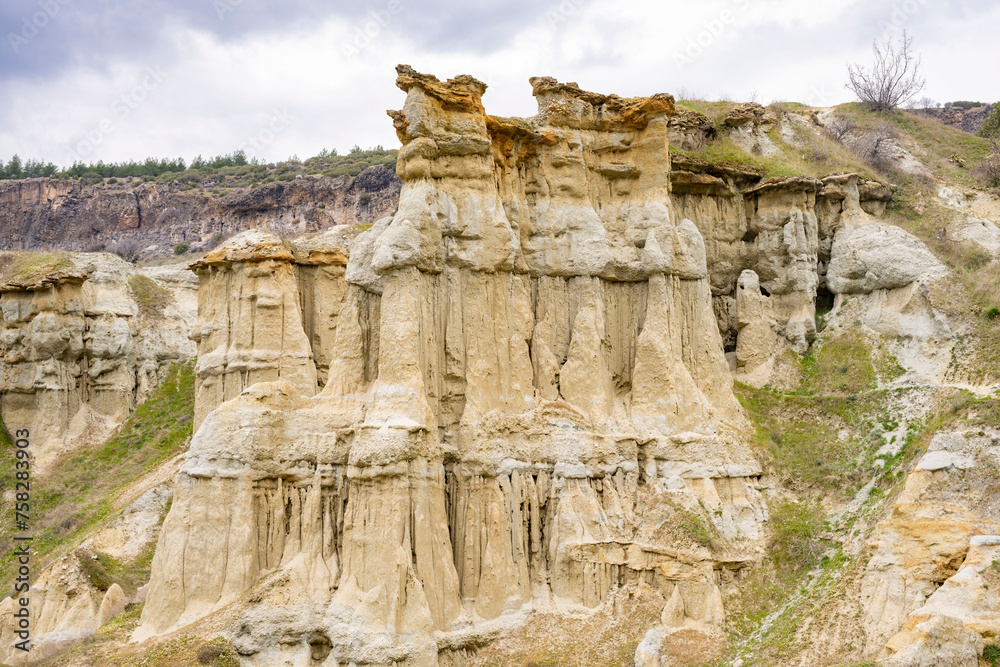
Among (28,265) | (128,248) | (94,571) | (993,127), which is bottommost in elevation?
(94,571)

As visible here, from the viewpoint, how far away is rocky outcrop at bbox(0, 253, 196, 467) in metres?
43.7

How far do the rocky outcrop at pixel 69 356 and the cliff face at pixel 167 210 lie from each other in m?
34.7

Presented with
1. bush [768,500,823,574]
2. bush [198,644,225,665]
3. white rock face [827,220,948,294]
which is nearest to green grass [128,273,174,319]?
bush [198,644,225,665]

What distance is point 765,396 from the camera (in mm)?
31203

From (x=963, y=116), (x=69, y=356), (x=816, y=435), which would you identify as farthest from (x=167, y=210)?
(x=963, y=116)

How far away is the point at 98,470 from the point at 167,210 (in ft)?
176

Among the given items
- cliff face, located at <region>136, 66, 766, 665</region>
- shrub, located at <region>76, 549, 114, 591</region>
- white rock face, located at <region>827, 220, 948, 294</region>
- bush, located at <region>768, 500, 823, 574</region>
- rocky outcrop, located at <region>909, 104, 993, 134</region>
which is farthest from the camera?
rocky outcrop, located at <region>909, 104, 993, 134</region>

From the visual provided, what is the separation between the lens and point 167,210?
290 feet

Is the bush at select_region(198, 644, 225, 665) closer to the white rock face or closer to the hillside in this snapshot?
the hillside

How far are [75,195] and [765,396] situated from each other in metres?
83.9

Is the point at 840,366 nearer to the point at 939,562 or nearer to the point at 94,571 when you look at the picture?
the point at 939,562

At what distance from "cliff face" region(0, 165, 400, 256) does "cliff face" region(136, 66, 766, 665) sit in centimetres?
5452

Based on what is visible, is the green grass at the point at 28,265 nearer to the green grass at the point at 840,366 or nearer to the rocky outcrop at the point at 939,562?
the green grass at the point at 840,366

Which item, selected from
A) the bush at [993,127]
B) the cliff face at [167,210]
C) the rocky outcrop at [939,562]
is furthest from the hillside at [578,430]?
the cliff face at [167,210]
